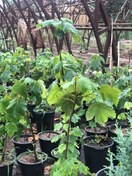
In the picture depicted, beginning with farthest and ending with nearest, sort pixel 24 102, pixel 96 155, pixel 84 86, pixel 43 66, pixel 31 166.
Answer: pixel 43 66 → pixel 96 155 → pixel 31 166 → pixel 24 102 → pixel 84 86

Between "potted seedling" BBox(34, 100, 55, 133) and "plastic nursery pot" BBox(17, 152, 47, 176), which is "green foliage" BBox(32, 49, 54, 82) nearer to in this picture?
"potted seedling" BBox(34, 100, 55, 133)

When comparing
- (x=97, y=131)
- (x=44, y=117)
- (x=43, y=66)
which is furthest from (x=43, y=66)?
(x=97, y=131)

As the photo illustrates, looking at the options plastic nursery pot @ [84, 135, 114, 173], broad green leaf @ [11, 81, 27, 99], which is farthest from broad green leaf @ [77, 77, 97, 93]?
plastic nursery pot @ [84, 135, 114, 173]

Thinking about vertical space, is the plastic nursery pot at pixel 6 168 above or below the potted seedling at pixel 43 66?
below

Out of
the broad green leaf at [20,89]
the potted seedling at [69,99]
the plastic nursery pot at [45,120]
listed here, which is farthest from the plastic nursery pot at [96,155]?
the plastic nursery pot at [45,120]

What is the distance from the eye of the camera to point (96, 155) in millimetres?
2785

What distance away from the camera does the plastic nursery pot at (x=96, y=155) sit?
2.78 meters

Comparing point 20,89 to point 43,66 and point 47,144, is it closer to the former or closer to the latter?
point 47,144

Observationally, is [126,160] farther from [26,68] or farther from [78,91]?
[26,68]

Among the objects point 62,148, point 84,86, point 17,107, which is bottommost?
point 62,148

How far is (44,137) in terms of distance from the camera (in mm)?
3250

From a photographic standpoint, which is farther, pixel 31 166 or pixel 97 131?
pixel 97 131

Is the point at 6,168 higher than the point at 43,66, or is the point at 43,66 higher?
the point at 43,66

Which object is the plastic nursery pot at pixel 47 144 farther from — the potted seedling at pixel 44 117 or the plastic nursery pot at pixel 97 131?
the potted seedling at pixel 44 117
